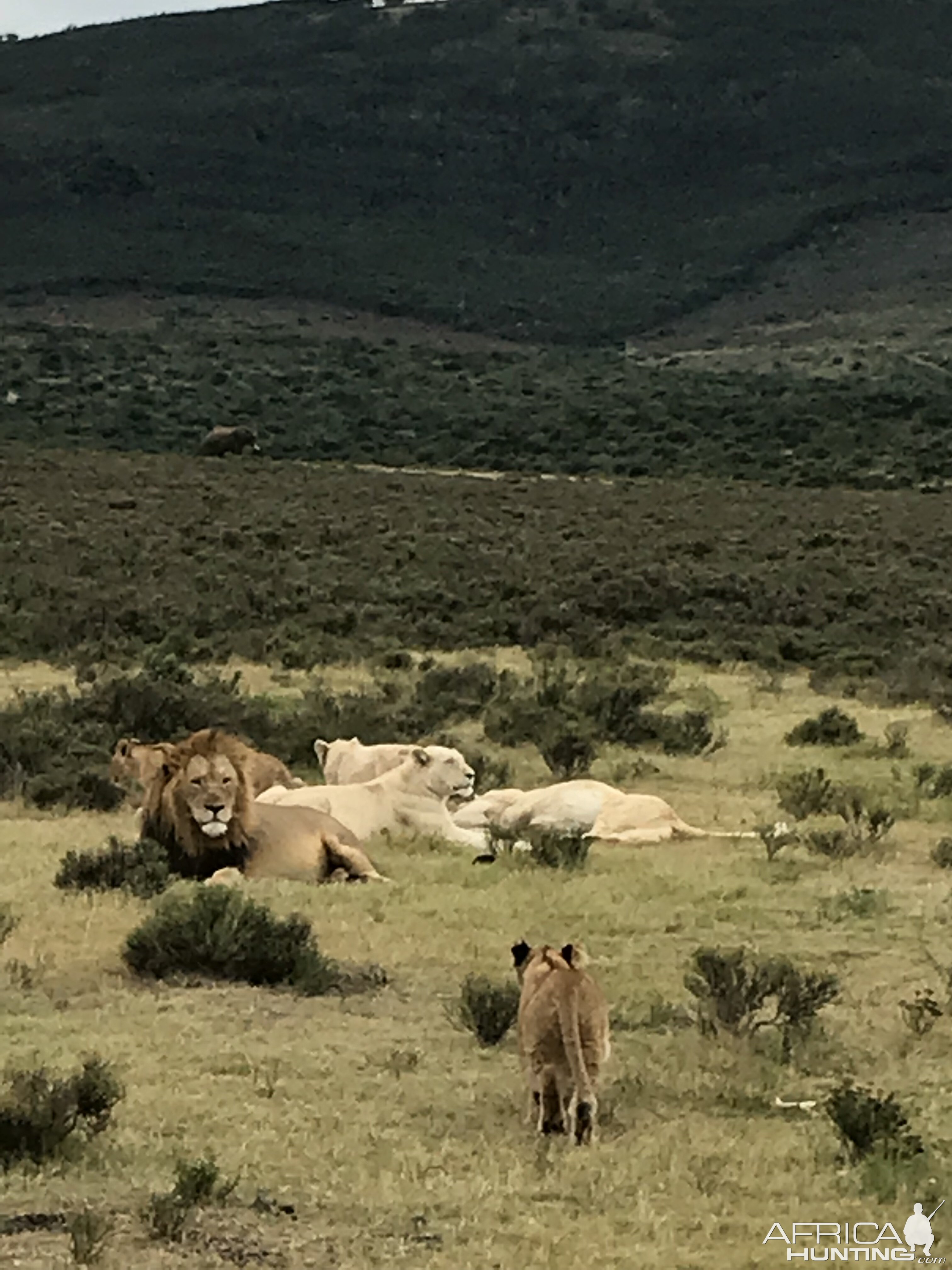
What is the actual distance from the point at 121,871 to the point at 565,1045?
426cm

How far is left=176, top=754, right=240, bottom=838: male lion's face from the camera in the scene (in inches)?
404

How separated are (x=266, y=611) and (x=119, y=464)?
A: 18.2m

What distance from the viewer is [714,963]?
8328 mm

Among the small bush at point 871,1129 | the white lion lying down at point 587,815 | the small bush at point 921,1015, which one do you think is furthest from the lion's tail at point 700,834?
the small bush at point 871,1129

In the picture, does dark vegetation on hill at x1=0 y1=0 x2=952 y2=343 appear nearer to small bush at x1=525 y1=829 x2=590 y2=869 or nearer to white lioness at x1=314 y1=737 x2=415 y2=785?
white lioness at x1=314 y1=737 x2=415 y2=785

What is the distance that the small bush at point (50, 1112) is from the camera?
6.39 m

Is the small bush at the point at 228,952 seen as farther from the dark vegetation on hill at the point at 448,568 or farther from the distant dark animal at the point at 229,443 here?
the distant dark animal at the point at 229,443

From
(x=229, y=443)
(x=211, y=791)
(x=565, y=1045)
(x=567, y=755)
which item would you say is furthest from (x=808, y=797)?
(x=229, y=443)

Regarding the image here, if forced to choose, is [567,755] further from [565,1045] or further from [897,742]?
[565,1045]

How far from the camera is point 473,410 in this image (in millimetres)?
59031

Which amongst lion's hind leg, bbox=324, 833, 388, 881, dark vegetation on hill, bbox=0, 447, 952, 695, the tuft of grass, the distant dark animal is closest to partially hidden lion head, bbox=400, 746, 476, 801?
lion's hind leg, bbox=324, 833, 388, 881

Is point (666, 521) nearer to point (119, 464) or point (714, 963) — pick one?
point (119, 464)

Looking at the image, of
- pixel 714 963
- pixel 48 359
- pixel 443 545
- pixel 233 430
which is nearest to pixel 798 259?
pixel 48 359

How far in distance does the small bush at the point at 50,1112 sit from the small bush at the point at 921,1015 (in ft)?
9.59
